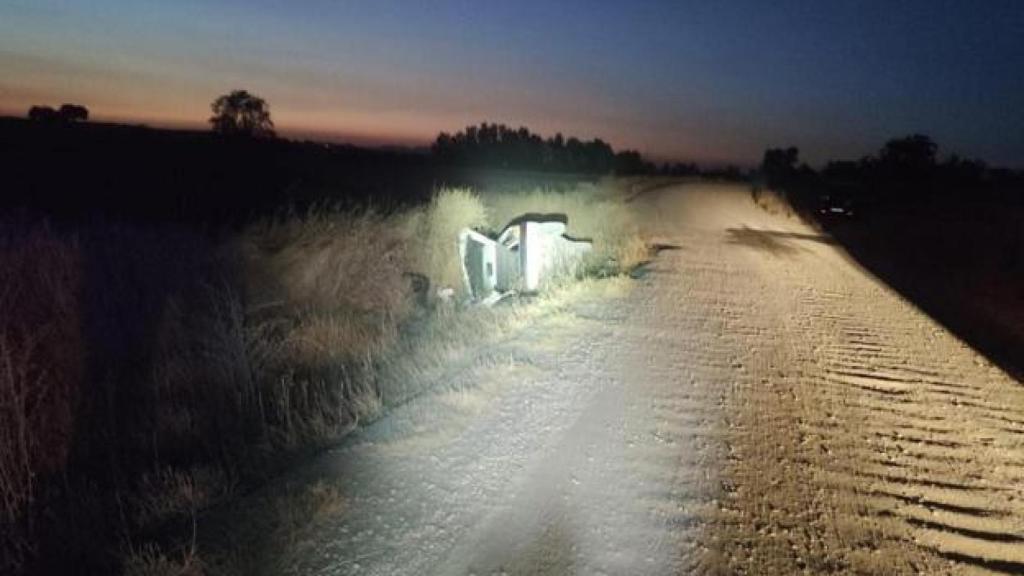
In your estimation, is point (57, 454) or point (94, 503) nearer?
point (94, 503)

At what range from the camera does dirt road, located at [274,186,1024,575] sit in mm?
4020

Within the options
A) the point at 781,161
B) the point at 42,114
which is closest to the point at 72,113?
the point at 42,114

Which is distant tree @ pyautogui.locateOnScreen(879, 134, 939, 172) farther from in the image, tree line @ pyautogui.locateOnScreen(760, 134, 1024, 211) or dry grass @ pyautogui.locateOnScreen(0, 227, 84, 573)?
dry grass @ pyautogui.locateOnScreen(0, 227, 84, 573)

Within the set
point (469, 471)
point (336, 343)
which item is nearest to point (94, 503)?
point (469, 471)

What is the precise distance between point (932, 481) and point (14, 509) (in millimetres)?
7410

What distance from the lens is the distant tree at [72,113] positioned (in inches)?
2870

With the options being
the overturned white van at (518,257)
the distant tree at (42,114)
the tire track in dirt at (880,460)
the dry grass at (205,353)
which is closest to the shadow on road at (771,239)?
the dry grass at (205,353)

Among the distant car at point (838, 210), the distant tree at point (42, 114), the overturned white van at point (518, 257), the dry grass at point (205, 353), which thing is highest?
the distant tree at point (42, 114)

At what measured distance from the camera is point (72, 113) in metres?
76.2

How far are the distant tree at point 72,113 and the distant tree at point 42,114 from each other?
756mm

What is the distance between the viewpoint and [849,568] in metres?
3.89

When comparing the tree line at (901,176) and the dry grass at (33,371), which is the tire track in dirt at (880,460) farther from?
the tree line at (901,176)

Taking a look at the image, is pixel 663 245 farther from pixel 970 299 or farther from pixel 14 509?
pixel 14 509

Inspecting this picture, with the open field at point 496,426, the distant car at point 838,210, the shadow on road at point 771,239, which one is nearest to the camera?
the open field at point 496,426
